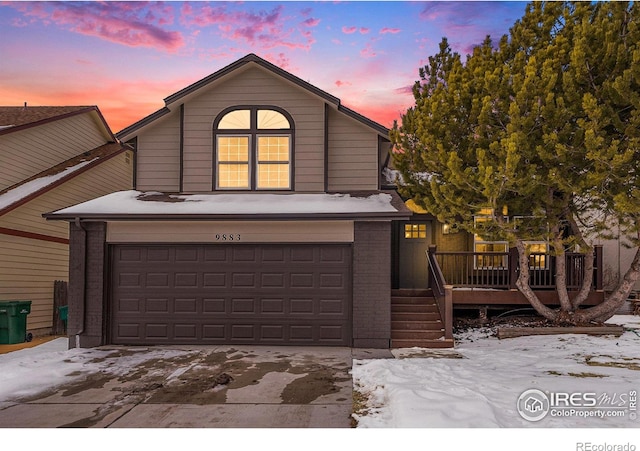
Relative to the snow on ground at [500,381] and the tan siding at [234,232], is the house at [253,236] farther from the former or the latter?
the snow on ground at [500,381]

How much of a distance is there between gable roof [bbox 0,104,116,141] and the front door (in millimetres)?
9604

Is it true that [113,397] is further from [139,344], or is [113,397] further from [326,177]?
[326,177]

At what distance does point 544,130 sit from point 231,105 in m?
→ 7.53

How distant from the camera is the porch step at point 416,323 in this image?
1080cm

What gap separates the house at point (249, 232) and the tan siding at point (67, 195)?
11.3 ft

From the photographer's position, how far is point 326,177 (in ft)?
40.1

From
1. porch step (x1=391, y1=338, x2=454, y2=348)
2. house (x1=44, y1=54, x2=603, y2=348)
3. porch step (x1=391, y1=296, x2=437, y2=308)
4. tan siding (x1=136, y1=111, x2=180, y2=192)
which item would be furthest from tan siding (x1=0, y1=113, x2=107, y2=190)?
porch step (x1=391, y1=338, x2=454, y2=348)

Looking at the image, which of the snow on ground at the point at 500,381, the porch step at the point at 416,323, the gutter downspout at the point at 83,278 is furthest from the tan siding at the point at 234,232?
the snow on ground at the point at 500,381

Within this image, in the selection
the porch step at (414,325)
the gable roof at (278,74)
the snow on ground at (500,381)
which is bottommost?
the snow on ground at (500,381)

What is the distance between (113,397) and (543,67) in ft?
32.2

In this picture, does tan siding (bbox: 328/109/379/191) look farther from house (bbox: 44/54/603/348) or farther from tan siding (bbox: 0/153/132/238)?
tan siding (bbox: 0/153/132/238)

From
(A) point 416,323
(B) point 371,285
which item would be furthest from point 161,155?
(A) point 416,323

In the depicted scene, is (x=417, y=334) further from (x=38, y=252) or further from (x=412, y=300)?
(x=38, y=252)
